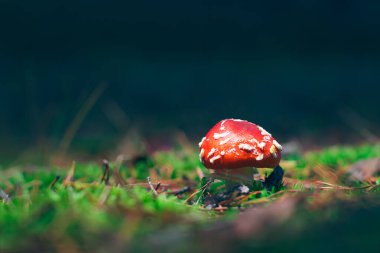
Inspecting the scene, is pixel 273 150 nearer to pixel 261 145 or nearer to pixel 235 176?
pixel 261 145

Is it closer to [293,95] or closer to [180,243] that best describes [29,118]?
[293,95]

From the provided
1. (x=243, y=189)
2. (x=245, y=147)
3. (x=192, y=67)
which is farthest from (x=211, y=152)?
(x=192, y=67)

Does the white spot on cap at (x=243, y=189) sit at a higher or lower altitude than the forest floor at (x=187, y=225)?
lower

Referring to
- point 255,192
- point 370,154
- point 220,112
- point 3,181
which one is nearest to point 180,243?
point 255,192

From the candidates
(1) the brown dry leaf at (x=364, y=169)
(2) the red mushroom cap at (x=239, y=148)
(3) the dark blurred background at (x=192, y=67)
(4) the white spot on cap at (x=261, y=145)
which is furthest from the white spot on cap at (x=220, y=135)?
(3) the dark blurred background at (x=192, y=67)

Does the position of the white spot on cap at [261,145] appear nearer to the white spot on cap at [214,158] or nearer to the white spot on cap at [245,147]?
the white spot on cap at [245,147]

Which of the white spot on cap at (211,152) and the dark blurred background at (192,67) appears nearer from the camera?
the white spot on cap at (211,152)

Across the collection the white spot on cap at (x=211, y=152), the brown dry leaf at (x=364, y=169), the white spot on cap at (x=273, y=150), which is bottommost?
the brown dry leaf at (x=364, y=169)
